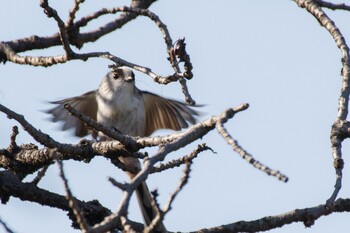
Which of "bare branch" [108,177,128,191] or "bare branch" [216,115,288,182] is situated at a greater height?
"bare branch" [216,115,288,182]

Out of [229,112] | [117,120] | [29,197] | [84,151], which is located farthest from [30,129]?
[117,120]

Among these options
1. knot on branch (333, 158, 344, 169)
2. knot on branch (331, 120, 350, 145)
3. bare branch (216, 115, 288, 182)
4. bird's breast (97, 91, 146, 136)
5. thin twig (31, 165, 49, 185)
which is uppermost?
bird's breast (97, 91, 146, 136)

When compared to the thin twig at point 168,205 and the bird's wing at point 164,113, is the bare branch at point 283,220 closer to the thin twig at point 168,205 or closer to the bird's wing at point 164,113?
the thin twig at point 168,205

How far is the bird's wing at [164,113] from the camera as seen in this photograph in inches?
272

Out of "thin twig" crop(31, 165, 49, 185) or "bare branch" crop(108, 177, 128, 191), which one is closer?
"bare branch" crop(108, 177, 128, 191)

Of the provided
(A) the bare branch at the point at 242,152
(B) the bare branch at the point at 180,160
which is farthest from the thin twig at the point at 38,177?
(A) the bare branch at the point at 242,152

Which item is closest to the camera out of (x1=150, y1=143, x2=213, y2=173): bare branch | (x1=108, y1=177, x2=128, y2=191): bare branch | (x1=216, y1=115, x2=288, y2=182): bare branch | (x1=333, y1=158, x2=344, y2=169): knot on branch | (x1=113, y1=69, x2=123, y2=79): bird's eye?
(x1=108, y1=177, x2=128, y2=191): bare branch

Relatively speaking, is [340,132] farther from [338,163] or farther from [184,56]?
[184,56]

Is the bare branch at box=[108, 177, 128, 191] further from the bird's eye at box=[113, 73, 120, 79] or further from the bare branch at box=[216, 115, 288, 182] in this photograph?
the bird's eye at box=[113, 73, 120, 79]

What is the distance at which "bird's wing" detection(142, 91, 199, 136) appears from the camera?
6902 millimetres

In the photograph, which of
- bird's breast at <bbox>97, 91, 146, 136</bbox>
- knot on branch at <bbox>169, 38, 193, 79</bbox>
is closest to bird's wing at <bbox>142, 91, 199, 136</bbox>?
bird's breast at <bbox>97, 91, 146, 136</bbox>

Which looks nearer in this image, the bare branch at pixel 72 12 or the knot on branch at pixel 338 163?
the knot on branch at pixel 338 163

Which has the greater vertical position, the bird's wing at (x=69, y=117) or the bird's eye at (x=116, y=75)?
the bird's eye at (x=116, y=75)

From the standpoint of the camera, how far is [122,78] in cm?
682
